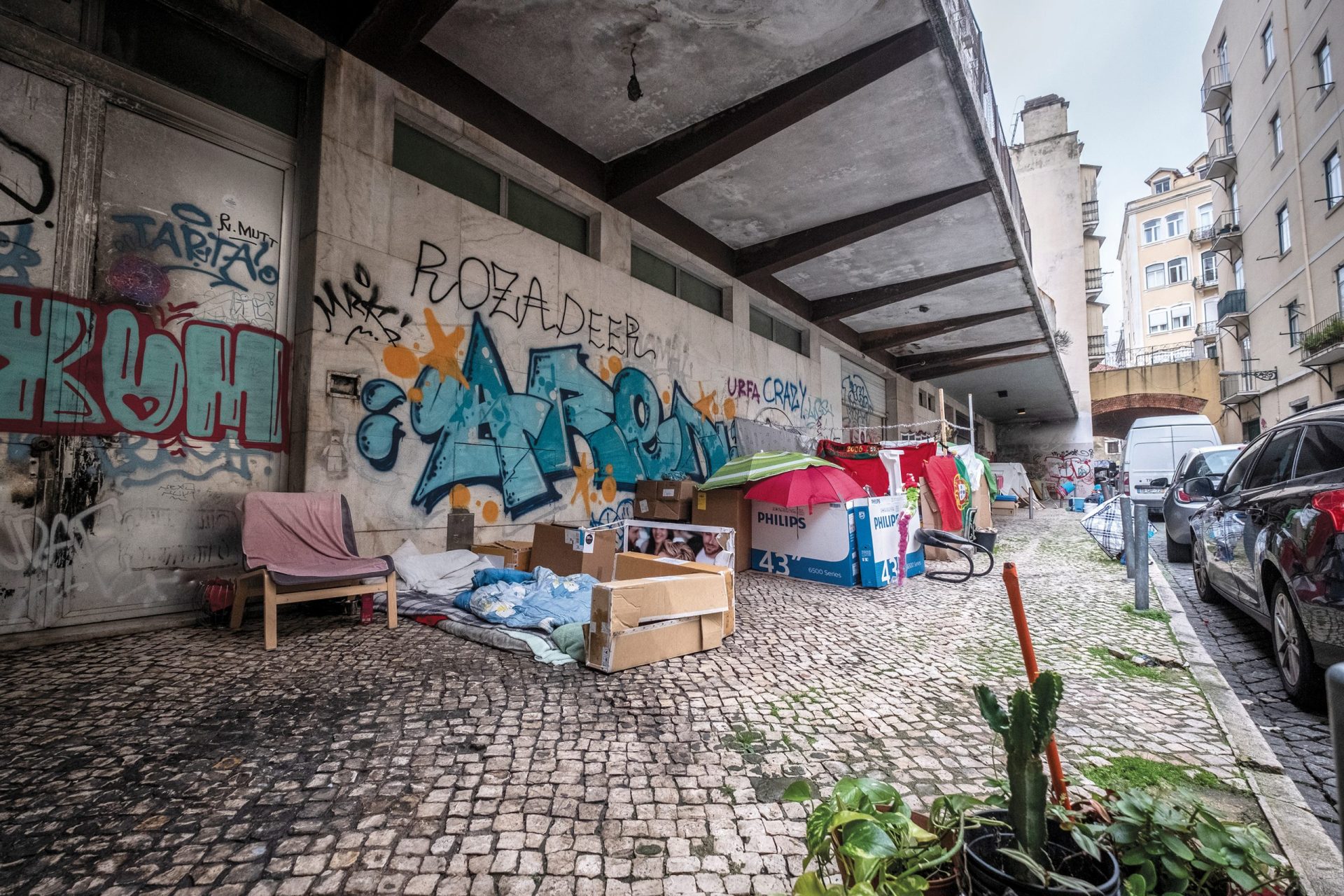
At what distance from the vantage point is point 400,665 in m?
3.57

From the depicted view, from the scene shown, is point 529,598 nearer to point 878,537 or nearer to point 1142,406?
point 878,537

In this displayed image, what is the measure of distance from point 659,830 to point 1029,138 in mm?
34051

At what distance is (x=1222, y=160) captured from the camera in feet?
74.6

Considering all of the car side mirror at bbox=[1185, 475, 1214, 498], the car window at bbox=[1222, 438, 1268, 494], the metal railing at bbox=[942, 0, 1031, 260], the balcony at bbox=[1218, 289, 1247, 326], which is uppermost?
the balcony at bbox=[1218, 289, 1247, 326]

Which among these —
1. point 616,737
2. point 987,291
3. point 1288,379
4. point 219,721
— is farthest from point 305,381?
point 1288,379

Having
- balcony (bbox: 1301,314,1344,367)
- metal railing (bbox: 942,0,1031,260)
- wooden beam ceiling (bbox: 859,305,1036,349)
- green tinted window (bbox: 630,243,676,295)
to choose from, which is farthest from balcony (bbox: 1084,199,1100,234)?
green tinted window (bbox: 630,243,676,295)

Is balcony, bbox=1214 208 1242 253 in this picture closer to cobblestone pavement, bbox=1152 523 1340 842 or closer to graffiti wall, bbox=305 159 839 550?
cobblestone pavement, bbox=1152 523 1340 842

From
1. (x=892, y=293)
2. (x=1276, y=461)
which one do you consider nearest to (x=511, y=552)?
(x=1276, y=461)

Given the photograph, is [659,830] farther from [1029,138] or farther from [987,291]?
[1029,138]

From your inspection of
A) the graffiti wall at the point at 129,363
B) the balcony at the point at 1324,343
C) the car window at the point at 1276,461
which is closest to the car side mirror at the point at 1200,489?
the car window at the point at 1276,461

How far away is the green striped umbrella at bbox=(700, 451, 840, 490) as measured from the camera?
6.68 meters

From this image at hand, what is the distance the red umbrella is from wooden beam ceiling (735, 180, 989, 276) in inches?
190

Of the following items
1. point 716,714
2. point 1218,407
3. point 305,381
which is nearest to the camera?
point 716,714

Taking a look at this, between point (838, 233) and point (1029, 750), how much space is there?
9672 millimetres
